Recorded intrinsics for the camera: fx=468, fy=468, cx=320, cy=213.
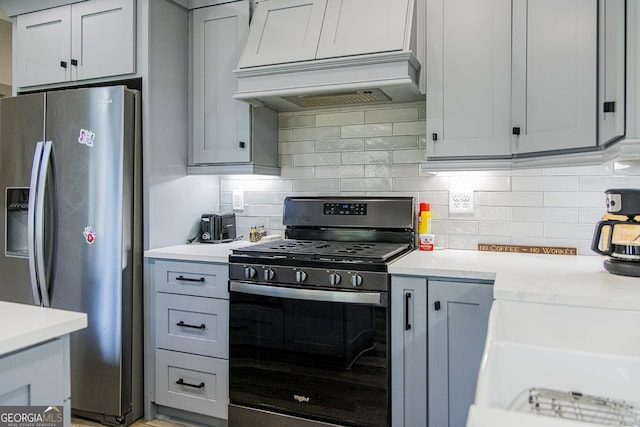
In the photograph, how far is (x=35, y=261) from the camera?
249 centimetres

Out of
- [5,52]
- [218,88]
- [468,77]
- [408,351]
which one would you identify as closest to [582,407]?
[408,351]

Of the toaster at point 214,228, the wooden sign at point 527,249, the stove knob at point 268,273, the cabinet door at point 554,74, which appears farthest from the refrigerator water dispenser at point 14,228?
the cabinet door at point 554,74

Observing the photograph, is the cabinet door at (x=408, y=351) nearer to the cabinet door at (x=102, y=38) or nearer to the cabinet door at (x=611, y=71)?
the cabinet door at (x=611, y=71)

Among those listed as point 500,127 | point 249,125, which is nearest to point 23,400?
point 249,125

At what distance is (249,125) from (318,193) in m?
0.58

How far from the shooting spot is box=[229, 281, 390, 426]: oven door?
2029 mm

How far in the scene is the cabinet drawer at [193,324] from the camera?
236cm

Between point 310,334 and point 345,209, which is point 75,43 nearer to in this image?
point 345,209

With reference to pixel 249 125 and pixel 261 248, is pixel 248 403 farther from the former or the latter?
pixel 249 125

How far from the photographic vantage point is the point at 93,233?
2.42 meters

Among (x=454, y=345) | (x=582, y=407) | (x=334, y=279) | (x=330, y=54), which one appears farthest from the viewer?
(x=330, y=54)

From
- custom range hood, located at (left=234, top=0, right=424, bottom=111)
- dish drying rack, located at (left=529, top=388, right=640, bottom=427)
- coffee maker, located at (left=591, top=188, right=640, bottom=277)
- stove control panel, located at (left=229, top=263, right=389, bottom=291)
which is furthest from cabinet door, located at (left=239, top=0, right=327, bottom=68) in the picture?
dish drying rack, located at (left=529, top=388, right=640, bottom=427)

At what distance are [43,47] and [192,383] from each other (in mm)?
2160

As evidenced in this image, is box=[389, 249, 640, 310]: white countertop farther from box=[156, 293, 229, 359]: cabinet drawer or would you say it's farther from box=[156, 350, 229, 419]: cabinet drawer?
box=[156, 350, 229, 419]: cabinet drawer
